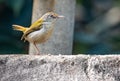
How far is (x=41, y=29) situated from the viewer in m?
9.13

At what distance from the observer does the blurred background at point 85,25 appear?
41.4 ft

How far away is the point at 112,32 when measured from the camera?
44.6 feet

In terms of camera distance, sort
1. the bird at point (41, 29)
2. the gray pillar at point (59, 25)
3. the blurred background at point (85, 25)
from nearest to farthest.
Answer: the gray pillar at point (59, 25) → the bird at point (41, 29) → the blurred background at point (85, 25)

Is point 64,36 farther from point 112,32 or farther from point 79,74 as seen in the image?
point 112,32

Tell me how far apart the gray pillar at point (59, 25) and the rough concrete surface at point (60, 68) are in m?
0.69

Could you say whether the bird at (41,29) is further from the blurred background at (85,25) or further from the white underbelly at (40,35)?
the blurred background at (85,25)

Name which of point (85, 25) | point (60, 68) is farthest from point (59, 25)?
point (85, 25)

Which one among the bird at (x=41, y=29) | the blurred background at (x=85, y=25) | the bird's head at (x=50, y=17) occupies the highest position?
the bird's head at (x=50, y=17)

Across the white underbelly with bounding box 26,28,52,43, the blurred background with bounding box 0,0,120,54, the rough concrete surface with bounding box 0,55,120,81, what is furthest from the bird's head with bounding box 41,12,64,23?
the blurred background with bounding box 0,0,120,54

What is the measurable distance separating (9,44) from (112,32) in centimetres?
173

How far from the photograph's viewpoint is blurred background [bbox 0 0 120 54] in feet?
41.4

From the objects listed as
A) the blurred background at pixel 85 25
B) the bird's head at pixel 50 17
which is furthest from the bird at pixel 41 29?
the blurred background at pixel 85 25

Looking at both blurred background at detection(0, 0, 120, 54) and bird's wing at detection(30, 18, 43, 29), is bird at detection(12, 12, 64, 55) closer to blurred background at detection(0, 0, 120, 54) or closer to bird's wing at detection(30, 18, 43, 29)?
bird's wing at detection(30, 18, 43, 29)

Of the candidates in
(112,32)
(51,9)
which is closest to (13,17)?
(112,32)
